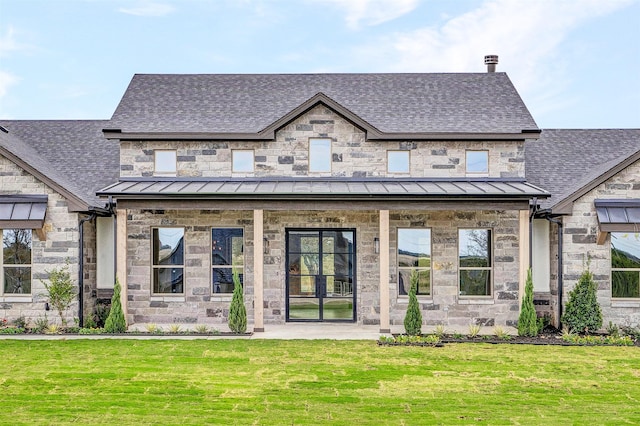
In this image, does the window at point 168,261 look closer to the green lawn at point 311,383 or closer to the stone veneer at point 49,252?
the stone veneer at point 49,252

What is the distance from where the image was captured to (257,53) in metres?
31.9

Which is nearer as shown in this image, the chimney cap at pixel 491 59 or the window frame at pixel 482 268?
the window frame at pixel 482 268

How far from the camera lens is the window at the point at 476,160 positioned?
1585 centimetres

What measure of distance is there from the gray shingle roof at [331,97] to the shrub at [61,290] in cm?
409

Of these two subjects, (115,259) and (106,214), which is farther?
(106,214)

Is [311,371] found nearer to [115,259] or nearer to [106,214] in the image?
[115,259]

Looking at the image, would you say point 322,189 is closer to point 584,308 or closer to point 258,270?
point 258,270

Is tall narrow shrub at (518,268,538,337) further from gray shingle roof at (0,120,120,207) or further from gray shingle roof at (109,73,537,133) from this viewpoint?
gray shingle roof at (0,120,120,207)

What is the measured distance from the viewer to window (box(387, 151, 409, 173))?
15859 mm

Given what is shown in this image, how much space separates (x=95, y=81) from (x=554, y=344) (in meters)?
27.5

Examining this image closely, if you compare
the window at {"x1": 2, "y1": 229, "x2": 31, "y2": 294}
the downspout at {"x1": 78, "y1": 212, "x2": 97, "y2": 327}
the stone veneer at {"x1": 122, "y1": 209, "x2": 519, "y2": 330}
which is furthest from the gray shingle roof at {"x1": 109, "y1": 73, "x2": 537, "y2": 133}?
the window at {"x1": 2, "y1": 229, "x2": 31, "y2": 294}

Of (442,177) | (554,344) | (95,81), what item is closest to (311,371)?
(554,344)

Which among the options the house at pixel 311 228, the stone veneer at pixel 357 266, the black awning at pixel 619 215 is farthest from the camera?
the stone veneer at pixel 357 266

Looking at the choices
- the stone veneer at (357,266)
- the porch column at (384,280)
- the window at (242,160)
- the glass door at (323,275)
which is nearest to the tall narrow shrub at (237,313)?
the stone veneer at (357,266)
